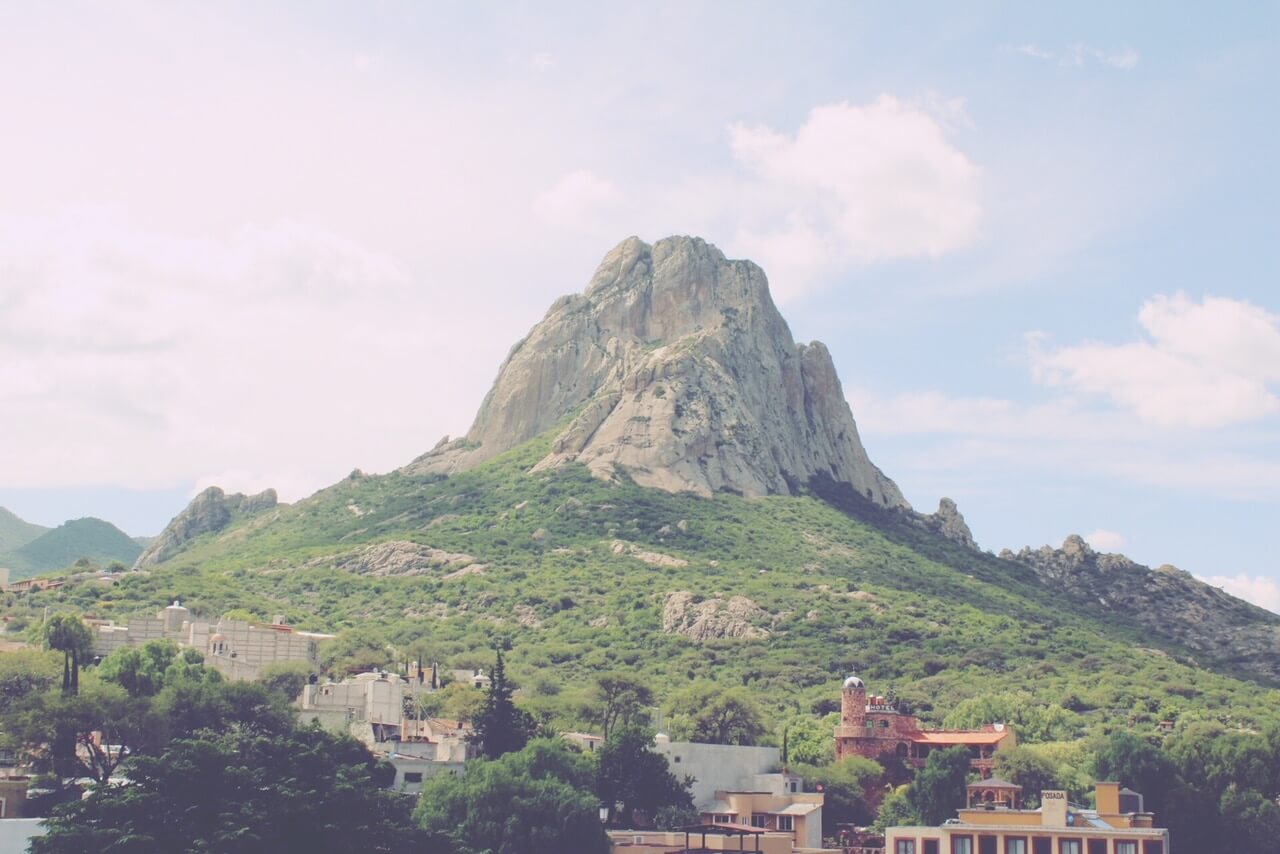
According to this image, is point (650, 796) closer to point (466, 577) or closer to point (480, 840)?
point (480, 840)

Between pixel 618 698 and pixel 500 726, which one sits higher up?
pixel 618 698

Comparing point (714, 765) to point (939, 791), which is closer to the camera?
point (939, 791)

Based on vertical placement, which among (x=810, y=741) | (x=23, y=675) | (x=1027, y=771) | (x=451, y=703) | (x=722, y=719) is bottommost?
(x=1027, y=771)

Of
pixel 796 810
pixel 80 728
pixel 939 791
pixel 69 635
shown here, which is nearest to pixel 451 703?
pixel 69 635

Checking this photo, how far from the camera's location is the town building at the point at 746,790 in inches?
3674

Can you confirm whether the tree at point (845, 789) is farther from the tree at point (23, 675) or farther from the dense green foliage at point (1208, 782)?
the tree at point (23, 675)

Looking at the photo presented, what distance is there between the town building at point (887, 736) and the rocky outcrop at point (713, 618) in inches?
1574

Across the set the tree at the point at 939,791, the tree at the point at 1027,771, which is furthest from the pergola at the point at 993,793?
the tree at the point at 1027,771

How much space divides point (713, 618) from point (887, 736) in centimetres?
4491

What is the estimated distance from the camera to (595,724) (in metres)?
117

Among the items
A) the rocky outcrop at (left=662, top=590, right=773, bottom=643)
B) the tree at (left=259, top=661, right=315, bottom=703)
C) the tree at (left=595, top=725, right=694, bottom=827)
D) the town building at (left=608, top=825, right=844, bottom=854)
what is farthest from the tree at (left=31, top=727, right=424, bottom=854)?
the rocky outcrop at (left=662, top=590, right=773, bottom=643)

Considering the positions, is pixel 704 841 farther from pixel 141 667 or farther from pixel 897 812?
pixel 141 667

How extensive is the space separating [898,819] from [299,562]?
317 feet

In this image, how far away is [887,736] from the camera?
365ft
